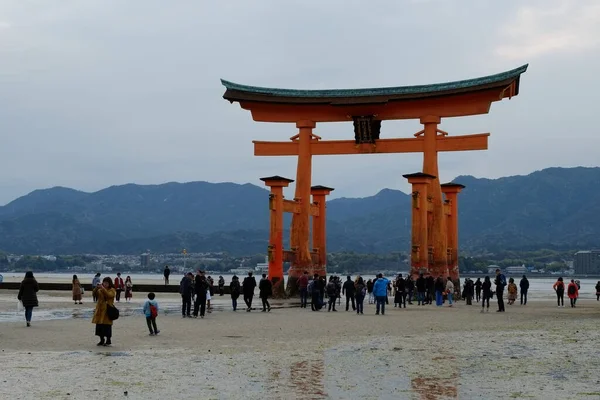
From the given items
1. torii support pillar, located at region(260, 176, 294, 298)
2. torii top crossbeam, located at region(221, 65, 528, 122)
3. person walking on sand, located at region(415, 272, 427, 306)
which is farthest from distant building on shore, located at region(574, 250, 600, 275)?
person walking on sand, located at region(415, 272, 427, 306)

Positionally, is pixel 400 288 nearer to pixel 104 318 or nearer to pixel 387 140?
pixel 387 140

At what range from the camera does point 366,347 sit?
16531 mm

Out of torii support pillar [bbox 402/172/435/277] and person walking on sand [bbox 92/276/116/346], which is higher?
torii support pillar [bbox 402/172/435/277]

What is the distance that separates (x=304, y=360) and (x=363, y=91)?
26.9 metres

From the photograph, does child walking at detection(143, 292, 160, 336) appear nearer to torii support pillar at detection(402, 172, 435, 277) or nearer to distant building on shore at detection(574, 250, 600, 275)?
torii support pillar at detection(402, 172, 435, 277)

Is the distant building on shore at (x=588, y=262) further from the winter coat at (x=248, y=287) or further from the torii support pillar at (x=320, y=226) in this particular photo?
the winter coat at (x=248, y=287)

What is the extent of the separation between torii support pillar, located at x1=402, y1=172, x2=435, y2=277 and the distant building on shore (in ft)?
418

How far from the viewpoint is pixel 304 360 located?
14.3m

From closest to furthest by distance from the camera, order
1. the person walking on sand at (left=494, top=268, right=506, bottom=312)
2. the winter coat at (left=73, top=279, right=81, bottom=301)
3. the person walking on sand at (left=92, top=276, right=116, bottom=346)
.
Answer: the person walking on sand at (left=92, top=276, right=116, bottom=346)
the person walking on sand at (left=494, top=268, right=506, bottom=312)
the winter coat at (left=73, top=279, right=81, bottom=301)

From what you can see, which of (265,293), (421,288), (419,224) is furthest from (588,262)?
(265,293)

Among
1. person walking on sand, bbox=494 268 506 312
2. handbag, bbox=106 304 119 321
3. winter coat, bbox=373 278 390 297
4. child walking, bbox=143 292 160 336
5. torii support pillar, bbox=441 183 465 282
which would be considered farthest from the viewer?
torii support pillar, bbox=441 183 465 282

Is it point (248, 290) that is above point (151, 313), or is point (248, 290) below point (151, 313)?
above

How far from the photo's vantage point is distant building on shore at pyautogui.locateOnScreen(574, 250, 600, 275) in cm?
15588

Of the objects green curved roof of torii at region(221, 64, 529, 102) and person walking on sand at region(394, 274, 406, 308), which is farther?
green curved roof of torii at region(221, 64, 529, 102)
